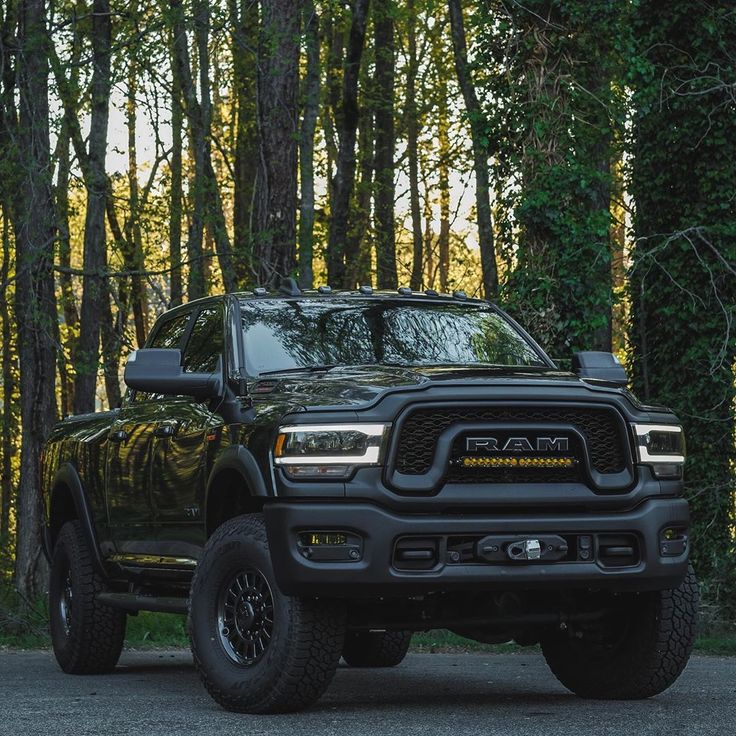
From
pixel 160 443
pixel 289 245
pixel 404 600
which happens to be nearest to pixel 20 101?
pixel 289 245

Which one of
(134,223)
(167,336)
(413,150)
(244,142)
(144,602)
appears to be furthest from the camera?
(413,150)

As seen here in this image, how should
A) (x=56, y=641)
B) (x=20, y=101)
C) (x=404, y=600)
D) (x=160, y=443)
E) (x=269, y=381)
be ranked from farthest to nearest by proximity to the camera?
(x=20, y=101) → (x=56, y=641) → (x=160, y=443) → (x=269, y=381) → (x=404, y=600)

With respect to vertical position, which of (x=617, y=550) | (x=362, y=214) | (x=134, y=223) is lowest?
(x=617, y=550)

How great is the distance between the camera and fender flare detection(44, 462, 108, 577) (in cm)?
1000

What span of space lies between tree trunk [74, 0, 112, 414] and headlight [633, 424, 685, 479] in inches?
444

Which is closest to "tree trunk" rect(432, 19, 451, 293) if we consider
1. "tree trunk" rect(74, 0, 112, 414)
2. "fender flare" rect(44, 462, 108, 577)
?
"tree trunk" rect(74, 0, 112, 414)

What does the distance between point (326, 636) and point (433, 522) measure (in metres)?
0.72

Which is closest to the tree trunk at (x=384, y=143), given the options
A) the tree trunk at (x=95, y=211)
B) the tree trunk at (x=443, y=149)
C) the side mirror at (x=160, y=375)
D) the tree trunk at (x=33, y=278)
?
the tree trunk at (x=443, y=149)

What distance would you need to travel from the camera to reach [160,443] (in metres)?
8.88

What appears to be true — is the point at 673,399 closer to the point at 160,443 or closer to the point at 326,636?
the point at 160,443

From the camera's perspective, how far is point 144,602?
9008 mm

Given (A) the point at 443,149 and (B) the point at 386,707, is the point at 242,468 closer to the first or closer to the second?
(B) the point at 386,707

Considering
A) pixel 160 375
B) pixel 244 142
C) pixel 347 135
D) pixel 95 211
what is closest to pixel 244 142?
pixel 244 142

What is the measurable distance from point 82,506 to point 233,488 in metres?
2.64
